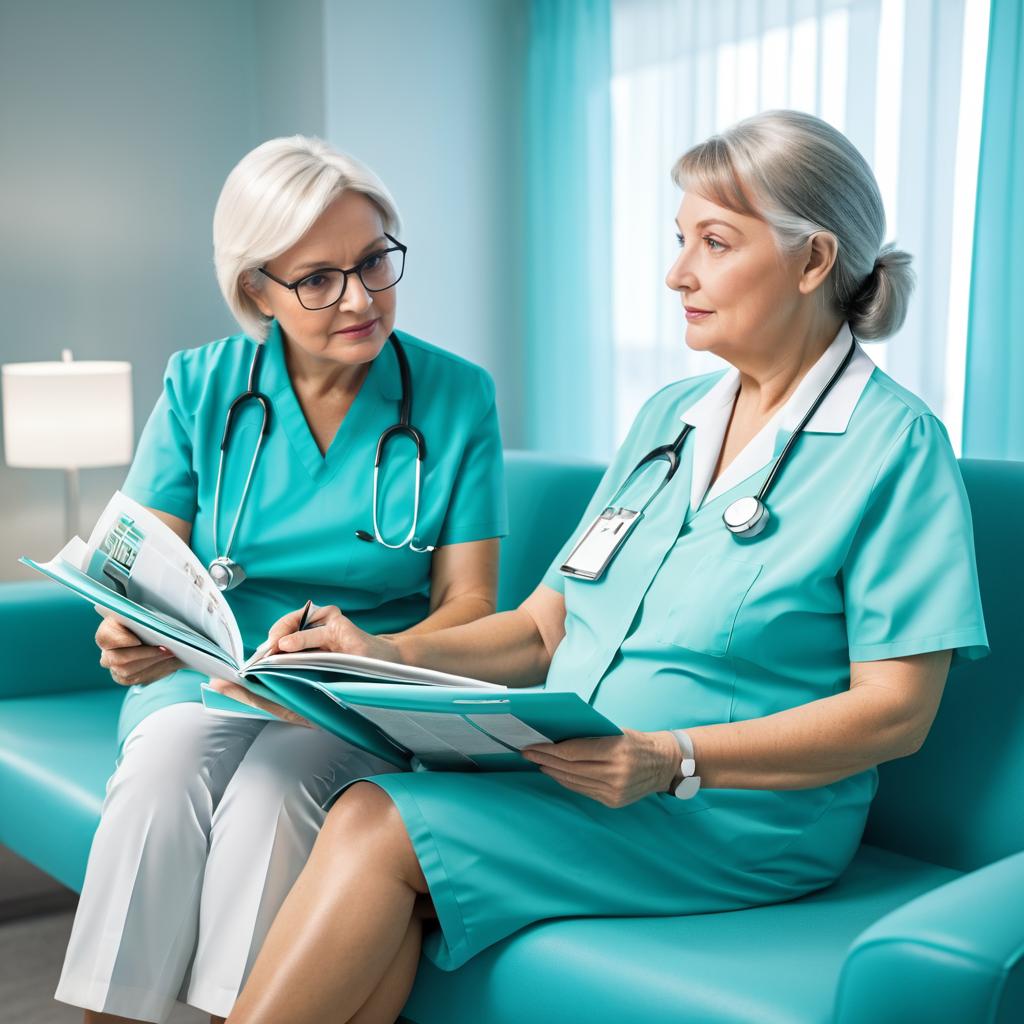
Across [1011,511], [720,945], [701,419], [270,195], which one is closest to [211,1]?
[270,195]

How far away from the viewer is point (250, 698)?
4.59 feet

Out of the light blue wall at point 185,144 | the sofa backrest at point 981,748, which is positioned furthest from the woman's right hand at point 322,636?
the light blue wall at point 185,144

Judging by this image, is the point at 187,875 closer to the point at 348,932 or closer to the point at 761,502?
the point at 348,932

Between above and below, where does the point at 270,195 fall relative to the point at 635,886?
above

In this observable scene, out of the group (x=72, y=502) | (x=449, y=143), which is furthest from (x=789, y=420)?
(x=449, y=143)

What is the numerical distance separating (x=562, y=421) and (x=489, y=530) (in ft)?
7.56

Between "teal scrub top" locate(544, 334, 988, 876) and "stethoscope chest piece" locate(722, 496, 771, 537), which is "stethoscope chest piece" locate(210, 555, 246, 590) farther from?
"stethoscope chest piece" locate(722, 496, 771, 537)

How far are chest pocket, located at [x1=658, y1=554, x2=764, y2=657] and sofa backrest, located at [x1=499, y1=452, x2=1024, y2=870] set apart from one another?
0.36 metres

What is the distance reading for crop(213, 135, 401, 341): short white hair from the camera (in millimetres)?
1745

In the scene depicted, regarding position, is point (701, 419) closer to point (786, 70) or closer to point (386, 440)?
point (386, 440)

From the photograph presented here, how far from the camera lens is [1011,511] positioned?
1534 millimetres

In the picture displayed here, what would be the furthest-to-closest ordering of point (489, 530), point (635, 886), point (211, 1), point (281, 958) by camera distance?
point (211, 1)
point (489, 530)
point (635, 886)
point (281, 958)

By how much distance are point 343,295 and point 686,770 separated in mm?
856

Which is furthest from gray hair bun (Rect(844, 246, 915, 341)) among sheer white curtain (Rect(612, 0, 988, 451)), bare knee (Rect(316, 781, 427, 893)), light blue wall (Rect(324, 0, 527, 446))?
light blue wall (Rect(324, 0, 527, 446))
